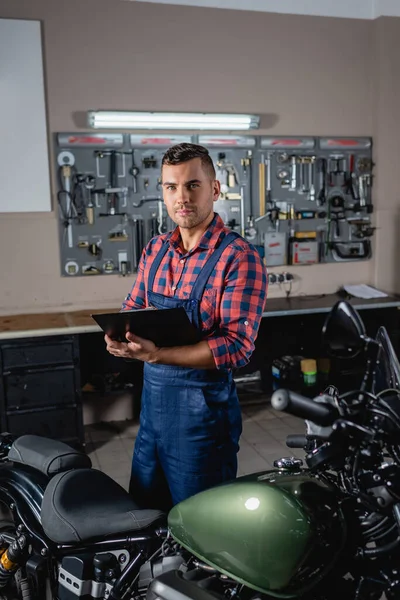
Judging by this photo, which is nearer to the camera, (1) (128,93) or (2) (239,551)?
(2) (239,551)

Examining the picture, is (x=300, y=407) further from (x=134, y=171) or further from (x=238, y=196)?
(x=238, y=196)

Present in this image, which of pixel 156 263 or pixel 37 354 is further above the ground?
pixel 156 263

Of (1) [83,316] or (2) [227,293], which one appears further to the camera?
(1) [83,316]

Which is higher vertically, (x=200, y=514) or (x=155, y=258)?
(x=155, y=258)

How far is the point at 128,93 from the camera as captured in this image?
13.6 ft

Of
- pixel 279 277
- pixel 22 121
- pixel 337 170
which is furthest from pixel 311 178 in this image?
pixel 22 121

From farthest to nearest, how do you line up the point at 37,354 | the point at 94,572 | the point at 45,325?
the point at 45,325 → the point at 37,354 → the point at 94,572

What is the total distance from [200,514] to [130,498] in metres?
0.47

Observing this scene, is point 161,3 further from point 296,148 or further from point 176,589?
point 176,589

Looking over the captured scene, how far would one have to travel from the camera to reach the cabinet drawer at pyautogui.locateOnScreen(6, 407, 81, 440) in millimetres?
3518

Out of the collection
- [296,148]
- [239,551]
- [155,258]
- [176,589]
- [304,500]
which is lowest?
[176,589]

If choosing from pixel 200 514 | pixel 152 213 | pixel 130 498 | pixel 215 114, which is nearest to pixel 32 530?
pixel 130 498

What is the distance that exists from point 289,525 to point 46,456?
1.02m

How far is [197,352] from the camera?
1.78 m
